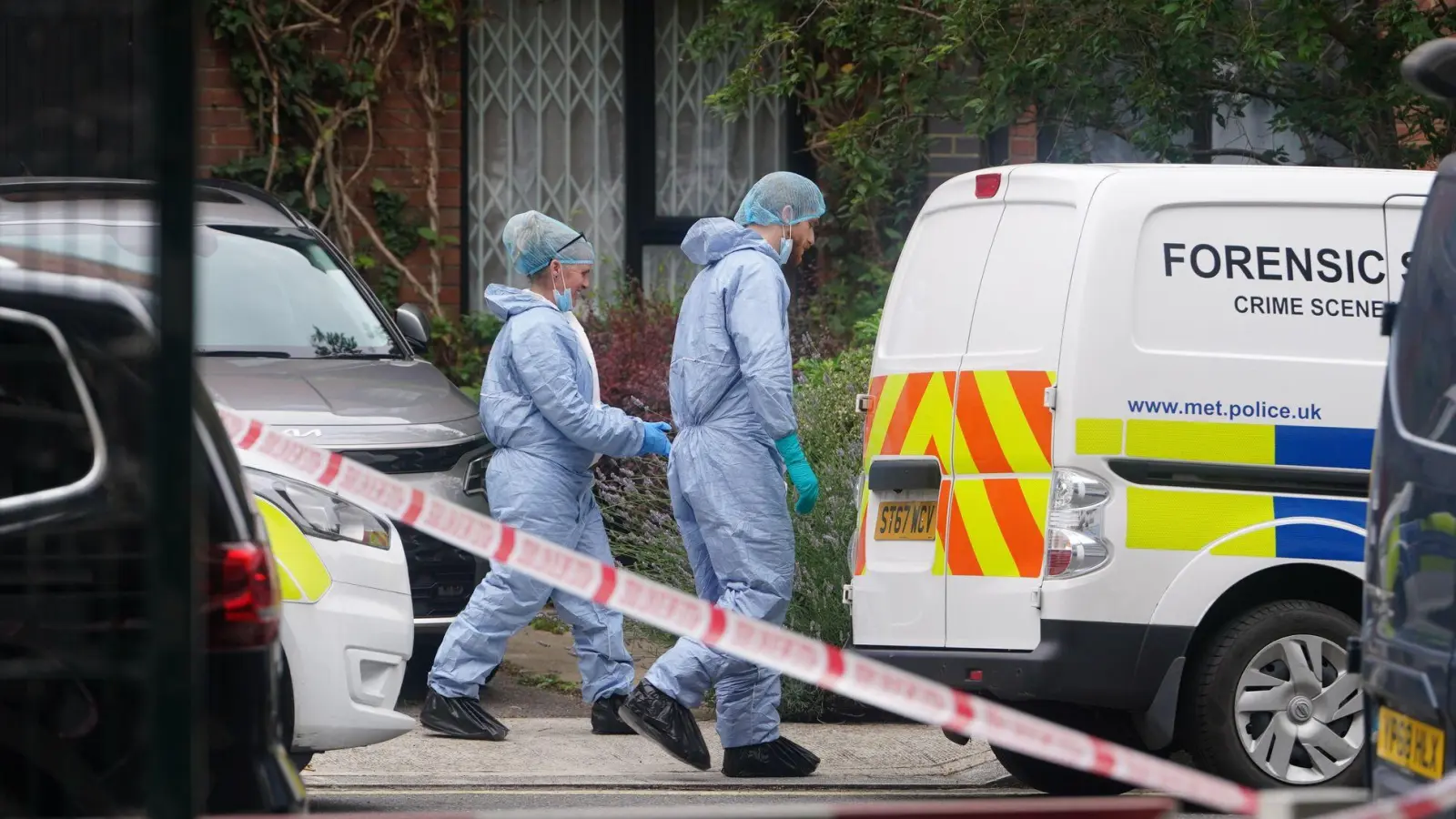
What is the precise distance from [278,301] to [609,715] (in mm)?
2323

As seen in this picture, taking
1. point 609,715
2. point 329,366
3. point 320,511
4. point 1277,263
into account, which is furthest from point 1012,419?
point 329,366

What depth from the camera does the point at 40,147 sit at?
3062 mm

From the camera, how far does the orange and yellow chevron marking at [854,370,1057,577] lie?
247 inches

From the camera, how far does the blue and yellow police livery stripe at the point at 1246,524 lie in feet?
20.5

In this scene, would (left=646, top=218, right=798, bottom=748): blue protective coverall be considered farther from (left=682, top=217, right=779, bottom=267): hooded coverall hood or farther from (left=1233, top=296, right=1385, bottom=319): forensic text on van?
(left=1233, top=296, right=1385, bottom=319): forensic text on van

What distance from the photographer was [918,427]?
678 centimetres

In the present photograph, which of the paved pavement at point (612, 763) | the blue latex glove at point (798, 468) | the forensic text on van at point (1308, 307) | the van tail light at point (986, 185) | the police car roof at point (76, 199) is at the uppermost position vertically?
the van tail light at point (986, 185)

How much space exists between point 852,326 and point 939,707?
910cm

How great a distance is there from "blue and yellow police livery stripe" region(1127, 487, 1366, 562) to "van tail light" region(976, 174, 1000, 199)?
1.11 metres

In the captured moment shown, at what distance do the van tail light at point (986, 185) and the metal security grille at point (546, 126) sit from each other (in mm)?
6537

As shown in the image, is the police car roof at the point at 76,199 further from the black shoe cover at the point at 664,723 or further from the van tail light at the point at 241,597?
the black shoe cover at the point at 664,723

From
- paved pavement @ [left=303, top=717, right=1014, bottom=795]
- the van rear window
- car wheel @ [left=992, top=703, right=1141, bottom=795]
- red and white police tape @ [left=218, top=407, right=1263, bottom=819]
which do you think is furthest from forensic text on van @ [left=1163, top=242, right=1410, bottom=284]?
red and white police tape @ [left=218, top=407, right=1263, bottom=819]

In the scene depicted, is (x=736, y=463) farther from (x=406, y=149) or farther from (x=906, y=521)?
(x=406, y=149)

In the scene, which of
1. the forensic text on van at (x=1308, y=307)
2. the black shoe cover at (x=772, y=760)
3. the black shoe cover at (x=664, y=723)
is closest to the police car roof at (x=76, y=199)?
the forensic text on van at (x=1308, y=307)
